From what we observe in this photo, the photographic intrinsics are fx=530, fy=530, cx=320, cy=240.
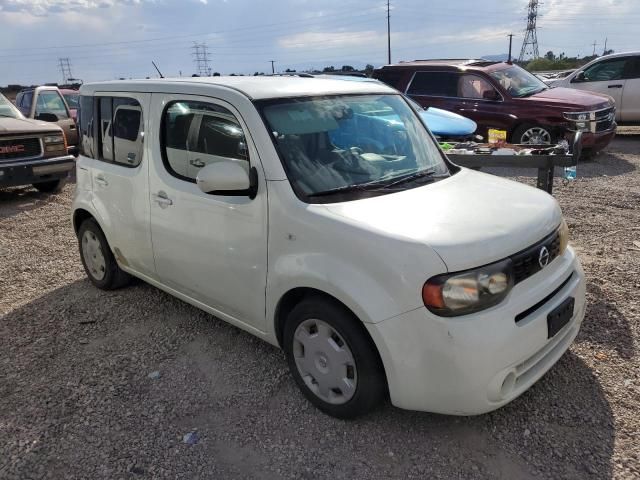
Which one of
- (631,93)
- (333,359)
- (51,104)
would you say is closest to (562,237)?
(333,359)

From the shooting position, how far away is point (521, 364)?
2568 mm

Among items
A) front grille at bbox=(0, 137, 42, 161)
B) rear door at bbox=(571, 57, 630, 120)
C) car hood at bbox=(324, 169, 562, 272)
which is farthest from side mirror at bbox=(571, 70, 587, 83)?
front grille at bbox=(0, 137, 42, 161)

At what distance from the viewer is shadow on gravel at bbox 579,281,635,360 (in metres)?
3.48

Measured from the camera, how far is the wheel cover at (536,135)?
919cm

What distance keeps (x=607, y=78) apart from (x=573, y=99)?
3.56 metres

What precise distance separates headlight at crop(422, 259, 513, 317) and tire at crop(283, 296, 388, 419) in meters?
0.43

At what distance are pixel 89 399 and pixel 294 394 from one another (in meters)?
1.26

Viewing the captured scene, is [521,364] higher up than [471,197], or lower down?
lower down

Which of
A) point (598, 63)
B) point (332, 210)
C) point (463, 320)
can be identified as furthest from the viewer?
point (598, 63)

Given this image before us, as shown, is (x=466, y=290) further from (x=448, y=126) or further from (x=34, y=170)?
(x=34, y=170)

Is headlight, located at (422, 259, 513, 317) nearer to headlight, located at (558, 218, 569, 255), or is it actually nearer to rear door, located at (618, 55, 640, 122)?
headlight, located at (558, 218, 569, 255)

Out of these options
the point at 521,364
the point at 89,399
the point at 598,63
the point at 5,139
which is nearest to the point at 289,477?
the point at 521,364

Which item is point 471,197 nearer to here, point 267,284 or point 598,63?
point 267,284

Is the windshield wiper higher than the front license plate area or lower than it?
higher
